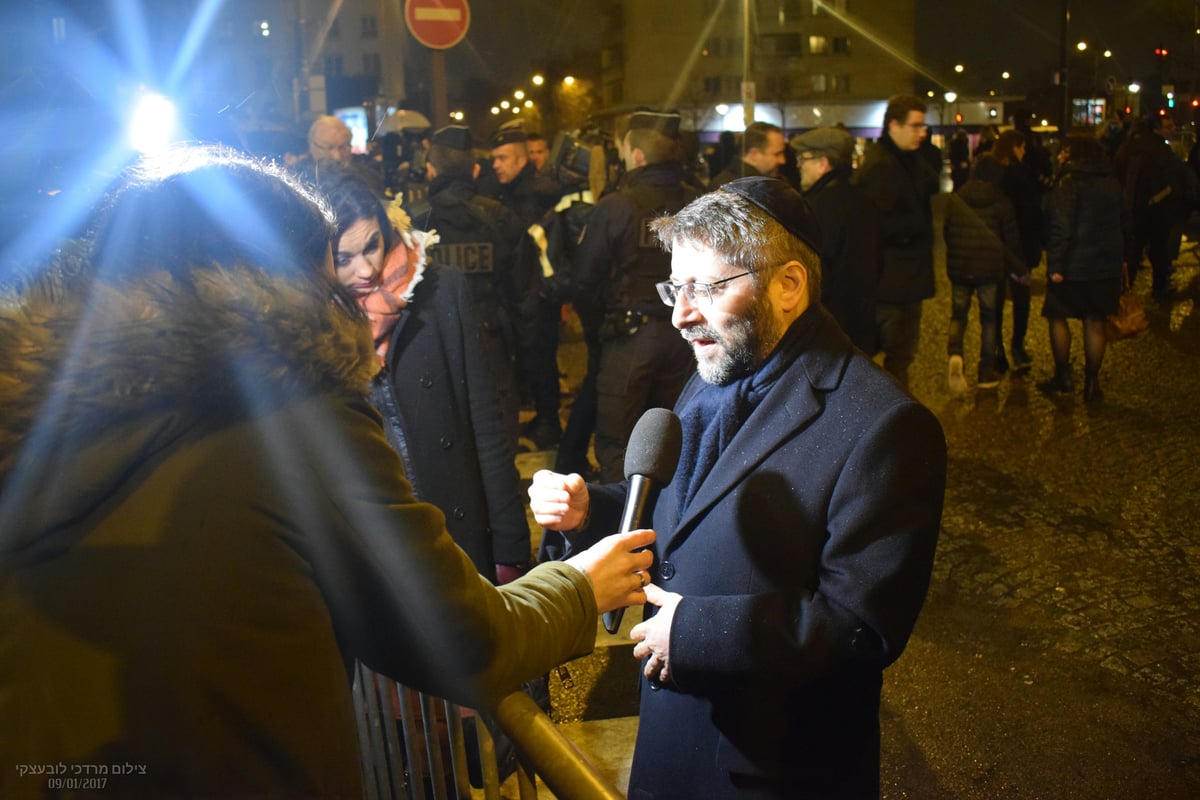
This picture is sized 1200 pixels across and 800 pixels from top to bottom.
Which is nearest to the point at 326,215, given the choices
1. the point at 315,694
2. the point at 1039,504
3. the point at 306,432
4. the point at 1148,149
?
the point at 306,432

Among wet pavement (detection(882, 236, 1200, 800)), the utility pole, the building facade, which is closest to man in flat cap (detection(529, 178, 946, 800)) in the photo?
wet pavement (detection(882, 236, 1200, 800))

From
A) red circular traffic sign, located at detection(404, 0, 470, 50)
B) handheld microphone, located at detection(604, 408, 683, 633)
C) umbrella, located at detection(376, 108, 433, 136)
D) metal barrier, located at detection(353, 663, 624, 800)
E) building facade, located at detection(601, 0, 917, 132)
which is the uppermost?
building facade, located at detection(601, 0, 917, 132)

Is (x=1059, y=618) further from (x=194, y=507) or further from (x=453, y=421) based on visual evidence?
(x=194, y=507)

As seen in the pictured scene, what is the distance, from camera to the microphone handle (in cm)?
219

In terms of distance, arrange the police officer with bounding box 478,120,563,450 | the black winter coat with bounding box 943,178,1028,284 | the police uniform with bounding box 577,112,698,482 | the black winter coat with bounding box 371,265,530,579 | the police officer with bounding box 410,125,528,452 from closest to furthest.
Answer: the black winter coat with bounding box 371,265,530,579, the police uniform with bounding box 577,112,698,482, the police officer with bounding box 410,125,528,452, the police officer with bounding box 478,120,563,450, the black winter coat with bounding box 943,178,1028,284

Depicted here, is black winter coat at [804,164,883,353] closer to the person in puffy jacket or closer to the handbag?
the person in puffy jacket

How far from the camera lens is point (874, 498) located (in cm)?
219

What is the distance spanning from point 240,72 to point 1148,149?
40.5 feet

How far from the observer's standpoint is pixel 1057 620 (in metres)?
5.43

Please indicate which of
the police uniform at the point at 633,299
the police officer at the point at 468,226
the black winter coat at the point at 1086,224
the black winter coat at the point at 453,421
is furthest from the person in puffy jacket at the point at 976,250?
the black winter coat at the point at 453,421

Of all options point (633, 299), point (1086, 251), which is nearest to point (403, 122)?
point (1086, 251)

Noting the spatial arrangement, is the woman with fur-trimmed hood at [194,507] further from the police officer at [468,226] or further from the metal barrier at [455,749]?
the police officer at [468,226]

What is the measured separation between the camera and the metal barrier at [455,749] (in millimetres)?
1600

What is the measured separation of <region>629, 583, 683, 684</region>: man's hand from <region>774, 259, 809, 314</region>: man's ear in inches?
26.2
